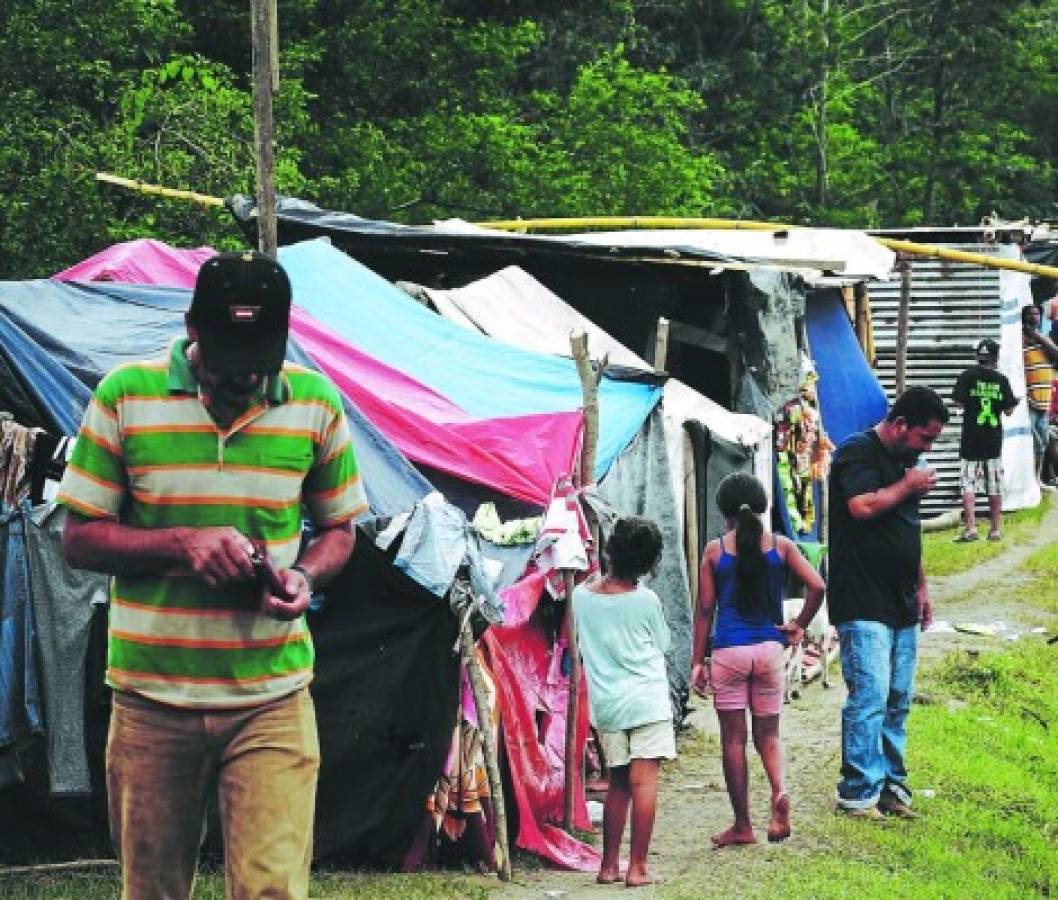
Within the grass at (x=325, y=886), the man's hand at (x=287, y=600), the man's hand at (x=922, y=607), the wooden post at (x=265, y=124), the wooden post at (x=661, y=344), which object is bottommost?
the grass at (x=325, y=886)

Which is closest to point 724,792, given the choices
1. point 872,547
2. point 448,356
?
point 872,547

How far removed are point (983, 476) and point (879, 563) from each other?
10712 millimetres

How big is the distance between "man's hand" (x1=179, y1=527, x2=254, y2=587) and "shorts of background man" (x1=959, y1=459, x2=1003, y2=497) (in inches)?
631

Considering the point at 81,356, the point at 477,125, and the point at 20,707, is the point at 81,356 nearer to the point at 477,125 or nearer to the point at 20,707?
the point at 20,707

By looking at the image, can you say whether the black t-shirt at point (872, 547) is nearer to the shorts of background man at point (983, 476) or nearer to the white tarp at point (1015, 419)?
the shorts of background man at point (983, 476)

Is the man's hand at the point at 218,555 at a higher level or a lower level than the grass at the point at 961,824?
higher

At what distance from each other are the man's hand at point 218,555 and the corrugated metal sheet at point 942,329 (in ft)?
60.6

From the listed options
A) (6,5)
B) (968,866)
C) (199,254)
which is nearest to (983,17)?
(6,5)

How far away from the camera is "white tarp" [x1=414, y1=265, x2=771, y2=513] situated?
41.4 feet

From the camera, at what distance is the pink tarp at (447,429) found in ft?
32.8

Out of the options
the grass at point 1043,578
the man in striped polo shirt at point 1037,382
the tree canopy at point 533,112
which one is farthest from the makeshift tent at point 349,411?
the man in striped polo shirt at point 1037,382

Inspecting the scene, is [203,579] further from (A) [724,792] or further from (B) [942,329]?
(B) [942,329]

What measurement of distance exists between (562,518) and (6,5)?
10.3 meters

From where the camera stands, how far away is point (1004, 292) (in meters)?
22.6
